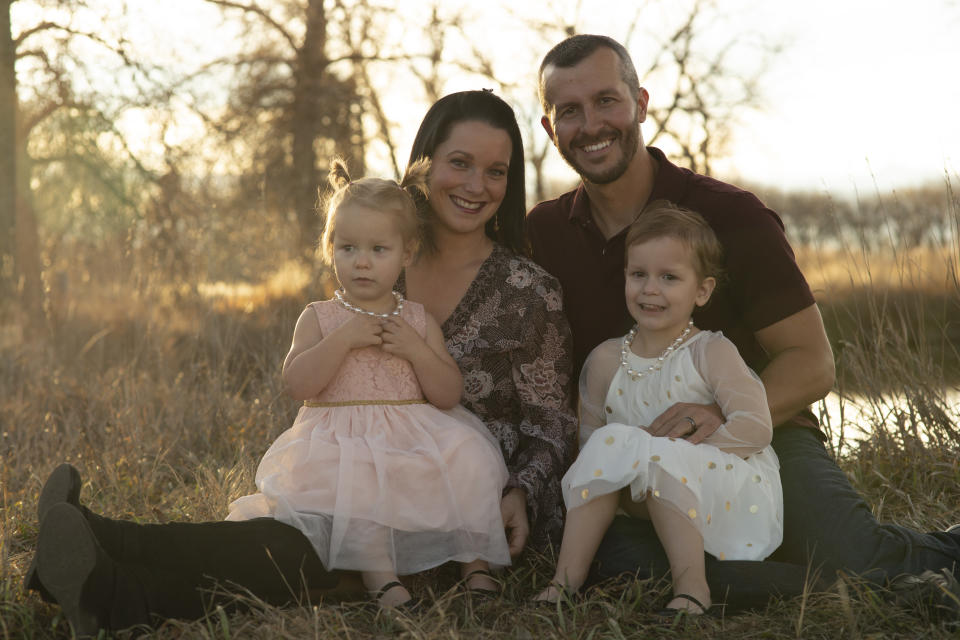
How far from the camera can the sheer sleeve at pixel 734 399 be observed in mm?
2744

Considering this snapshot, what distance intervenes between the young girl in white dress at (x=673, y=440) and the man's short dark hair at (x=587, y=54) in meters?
0.70

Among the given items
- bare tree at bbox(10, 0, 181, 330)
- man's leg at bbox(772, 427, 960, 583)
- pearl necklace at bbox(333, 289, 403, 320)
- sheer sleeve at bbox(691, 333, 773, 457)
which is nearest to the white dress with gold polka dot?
sheer sleeve at bbox(691, 333, 773, 457)

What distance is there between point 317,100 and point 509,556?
31.7 feet

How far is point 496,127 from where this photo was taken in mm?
3285

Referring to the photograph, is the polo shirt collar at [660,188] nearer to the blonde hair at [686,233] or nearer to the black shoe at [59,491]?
the blonde hair at [686,233]

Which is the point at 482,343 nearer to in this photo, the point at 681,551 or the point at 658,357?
the point at 658,357

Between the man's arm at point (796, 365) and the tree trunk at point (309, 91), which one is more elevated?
the tree trunk at point (309, 91)

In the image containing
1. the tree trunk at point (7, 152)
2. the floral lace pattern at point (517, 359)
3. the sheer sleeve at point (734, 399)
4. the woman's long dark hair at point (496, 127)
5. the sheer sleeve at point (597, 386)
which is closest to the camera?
the sheer sleeve at point (734, 399)

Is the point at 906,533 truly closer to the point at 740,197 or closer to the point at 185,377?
the point at 740,197

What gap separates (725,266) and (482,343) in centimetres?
88

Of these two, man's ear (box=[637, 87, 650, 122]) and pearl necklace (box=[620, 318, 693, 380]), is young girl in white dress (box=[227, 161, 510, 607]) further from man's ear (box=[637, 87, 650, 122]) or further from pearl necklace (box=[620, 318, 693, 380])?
man's ear (box=[637, 87, 650, 122])

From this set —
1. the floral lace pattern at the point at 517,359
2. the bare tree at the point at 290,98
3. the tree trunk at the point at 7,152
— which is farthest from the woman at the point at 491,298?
the bare tree at the point at 290,98

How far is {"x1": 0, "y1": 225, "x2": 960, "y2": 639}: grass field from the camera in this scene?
2.51 m

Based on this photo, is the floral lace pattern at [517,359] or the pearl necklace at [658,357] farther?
the floral lace pattern at [517,359]
